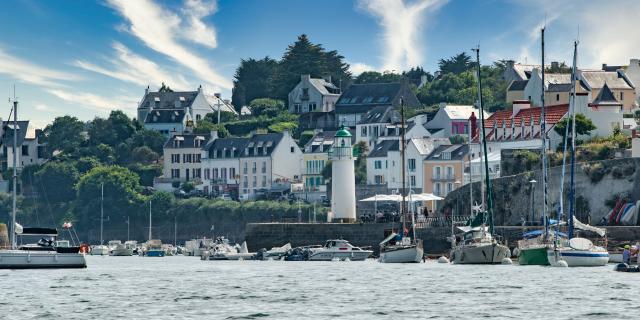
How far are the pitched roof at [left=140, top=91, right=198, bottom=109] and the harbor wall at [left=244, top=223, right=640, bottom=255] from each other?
276ft

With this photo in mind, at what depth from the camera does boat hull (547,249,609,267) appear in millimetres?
75938

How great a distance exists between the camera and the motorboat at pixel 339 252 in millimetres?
97625

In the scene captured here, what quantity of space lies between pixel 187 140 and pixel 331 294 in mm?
110209

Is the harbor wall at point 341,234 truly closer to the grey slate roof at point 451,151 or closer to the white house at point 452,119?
the grey slate roof at point 451,151

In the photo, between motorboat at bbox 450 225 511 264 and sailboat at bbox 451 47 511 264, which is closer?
motorboat at bbox 450 225 511 264

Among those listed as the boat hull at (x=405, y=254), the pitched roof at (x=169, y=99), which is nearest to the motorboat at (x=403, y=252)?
the boat hull at (x=405, y=254)

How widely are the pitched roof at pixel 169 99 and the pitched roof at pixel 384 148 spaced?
4712 centimetres

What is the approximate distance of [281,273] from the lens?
3164 inches

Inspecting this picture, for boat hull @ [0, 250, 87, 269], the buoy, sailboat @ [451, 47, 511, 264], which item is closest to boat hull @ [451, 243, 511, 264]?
sailboat @ [451, 47, 511, 264]

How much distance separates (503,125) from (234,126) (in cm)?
5545

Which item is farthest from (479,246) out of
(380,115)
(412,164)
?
(380,115)

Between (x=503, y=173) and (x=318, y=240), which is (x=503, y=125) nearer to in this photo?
(x=503, y=173)

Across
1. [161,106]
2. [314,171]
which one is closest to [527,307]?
[314,171]

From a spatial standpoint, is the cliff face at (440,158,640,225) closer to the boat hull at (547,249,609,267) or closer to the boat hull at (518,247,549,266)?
the boat hull at (518,247,549,266)
